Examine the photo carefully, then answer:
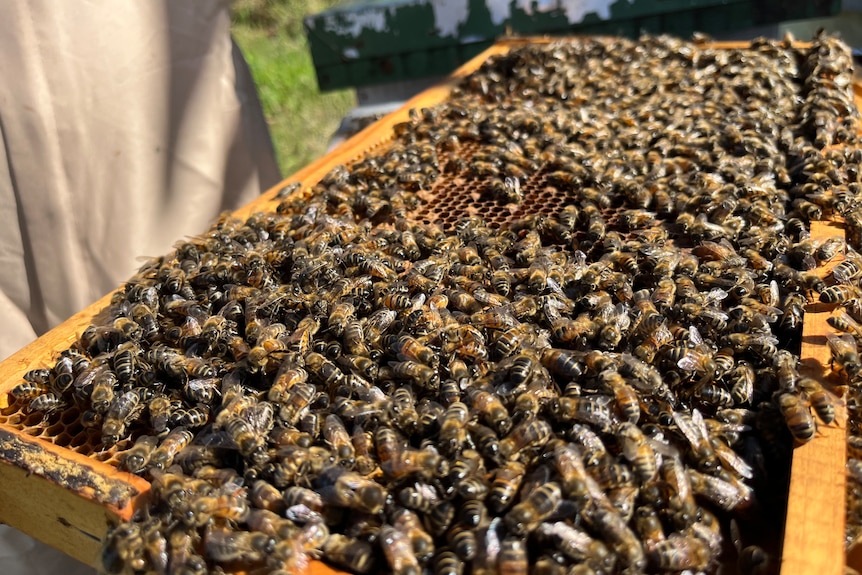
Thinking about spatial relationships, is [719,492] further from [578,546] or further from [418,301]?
[418,301]

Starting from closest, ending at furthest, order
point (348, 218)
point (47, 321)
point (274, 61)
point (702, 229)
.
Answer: point (702, 229)
point (348, 218)
point (47, 321)
point (274, 61)

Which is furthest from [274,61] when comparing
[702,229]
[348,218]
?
[702,229]

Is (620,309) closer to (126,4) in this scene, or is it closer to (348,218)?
(348,218)

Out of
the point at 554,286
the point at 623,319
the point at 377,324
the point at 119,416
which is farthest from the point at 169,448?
the point at 623,319

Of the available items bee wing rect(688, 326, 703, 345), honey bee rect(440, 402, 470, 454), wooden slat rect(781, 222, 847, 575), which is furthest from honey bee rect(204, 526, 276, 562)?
bee wing rect(688, 326, 703, 345)

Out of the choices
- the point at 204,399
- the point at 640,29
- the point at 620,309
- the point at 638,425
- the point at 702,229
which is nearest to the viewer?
the point at 638,425

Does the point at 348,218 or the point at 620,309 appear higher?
the point at 348,218
